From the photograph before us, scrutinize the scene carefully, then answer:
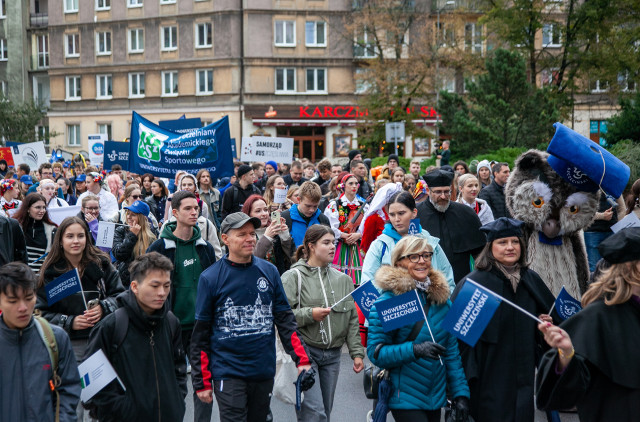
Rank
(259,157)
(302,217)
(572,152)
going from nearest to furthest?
(572,152) < (302,217) < (259,157)

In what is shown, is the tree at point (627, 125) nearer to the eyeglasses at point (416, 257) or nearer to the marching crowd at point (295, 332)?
the marching crowd at point (295, 332)

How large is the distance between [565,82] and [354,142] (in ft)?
64.5

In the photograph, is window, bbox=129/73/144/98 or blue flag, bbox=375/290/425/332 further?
window, bbox=129/73/144/98

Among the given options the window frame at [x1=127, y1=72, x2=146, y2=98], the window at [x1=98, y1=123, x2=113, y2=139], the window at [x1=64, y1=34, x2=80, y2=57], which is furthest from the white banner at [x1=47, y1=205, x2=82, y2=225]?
the window at [x1=64, y1=34, x2=80, y2=57]

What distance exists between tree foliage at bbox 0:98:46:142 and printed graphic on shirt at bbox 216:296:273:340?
4694cm

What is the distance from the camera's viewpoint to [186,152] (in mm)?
13844

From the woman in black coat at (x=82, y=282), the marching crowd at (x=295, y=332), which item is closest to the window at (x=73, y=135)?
the marching crowd at (x=295, y=332)

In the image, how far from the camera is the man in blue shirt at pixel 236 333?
5422 millimetres

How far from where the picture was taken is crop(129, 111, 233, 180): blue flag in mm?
A: 13773

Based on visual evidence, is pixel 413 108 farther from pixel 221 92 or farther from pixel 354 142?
pixel 221 92

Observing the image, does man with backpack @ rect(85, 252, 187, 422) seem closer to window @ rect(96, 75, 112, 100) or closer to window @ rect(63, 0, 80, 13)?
window @ rect(96, 75, 112, 100)

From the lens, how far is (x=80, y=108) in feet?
176

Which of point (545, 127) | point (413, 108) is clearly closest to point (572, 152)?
point (545, 127)

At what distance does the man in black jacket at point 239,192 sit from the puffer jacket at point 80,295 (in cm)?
615
